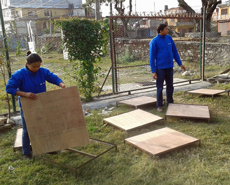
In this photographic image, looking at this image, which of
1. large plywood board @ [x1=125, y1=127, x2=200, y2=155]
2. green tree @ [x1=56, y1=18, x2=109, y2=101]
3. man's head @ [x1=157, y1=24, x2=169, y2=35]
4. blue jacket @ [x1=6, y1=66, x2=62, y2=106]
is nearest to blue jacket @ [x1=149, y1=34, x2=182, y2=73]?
man's head @ [x1=157, y1=24, x2=169, y2=35]

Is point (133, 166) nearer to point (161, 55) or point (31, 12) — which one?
point (161, 55)

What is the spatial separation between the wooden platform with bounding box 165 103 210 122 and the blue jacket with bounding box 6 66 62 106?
97.3 inches

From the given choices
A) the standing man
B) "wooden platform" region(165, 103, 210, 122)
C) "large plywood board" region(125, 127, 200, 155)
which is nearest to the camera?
"large plywood board" region(125, 127, 200, 155)

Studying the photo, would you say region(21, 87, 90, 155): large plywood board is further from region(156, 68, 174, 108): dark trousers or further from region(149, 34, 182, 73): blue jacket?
region(156, 68, 174, 108): dark trousers

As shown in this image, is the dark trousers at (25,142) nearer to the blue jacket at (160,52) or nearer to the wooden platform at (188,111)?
the wooden platform at (188,111)

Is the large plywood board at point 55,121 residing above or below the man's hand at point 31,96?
below

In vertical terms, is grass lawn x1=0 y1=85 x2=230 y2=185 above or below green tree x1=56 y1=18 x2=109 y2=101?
below

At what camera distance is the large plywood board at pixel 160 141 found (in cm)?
338

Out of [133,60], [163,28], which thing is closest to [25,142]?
[163,28]

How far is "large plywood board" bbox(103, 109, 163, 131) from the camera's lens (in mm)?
4391

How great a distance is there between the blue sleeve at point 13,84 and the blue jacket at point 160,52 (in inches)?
113

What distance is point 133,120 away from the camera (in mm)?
4641

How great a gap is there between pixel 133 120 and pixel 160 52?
1.61 meters

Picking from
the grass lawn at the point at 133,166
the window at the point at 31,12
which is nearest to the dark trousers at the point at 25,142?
the grass lawn at the point at 133,166
